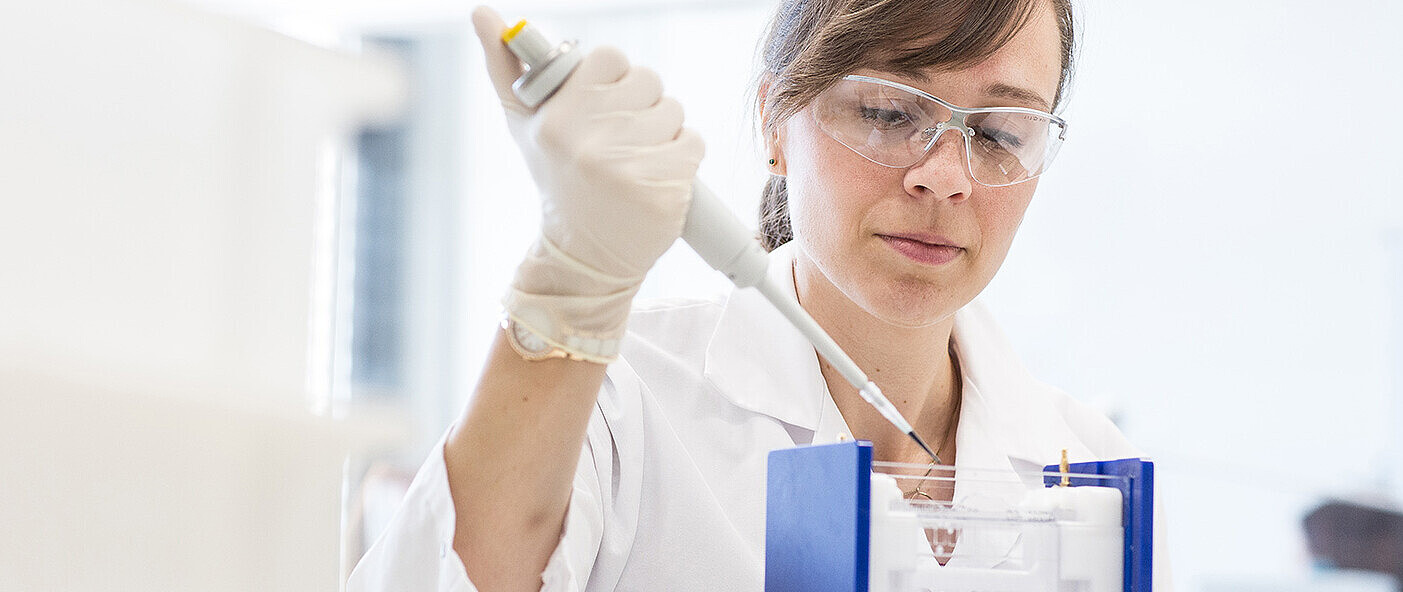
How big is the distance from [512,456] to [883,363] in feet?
2.05

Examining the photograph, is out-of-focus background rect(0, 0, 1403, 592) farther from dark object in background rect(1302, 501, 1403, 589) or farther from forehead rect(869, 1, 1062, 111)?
forehead rect(869, 1, 1062, 111)

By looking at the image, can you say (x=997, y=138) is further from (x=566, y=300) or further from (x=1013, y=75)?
(x=566, y=300)

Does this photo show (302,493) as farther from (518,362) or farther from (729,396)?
(729,396)

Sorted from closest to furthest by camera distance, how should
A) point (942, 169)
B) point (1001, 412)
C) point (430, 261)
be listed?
point (942, 169) → point (1001, 412) → point (430, 261)

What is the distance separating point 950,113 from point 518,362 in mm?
535

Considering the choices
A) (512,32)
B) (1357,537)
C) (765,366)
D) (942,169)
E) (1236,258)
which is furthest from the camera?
(1236,258)

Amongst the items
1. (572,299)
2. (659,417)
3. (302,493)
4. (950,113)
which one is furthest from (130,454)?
(950,113)

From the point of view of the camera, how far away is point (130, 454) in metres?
0.42

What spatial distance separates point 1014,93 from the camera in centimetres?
119

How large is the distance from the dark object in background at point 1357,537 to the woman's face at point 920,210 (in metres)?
2.82

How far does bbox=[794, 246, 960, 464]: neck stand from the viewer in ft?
4.22

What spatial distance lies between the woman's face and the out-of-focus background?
30 cm

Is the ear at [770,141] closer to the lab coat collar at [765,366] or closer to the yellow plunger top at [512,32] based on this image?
the lab coat collar at [765,366]

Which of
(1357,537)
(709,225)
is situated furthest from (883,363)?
(1357,537)
